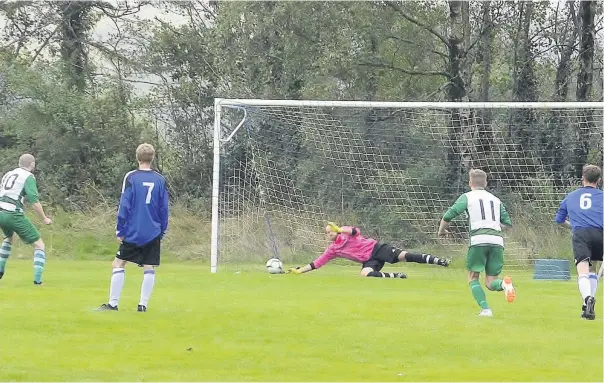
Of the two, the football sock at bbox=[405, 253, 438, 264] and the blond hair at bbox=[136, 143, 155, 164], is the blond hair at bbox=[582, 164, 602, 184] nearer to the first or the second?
the blond hair at bbox=[136, 143, 155, 164]

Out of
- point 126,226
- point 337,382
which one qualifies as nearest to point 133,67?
point 126,226

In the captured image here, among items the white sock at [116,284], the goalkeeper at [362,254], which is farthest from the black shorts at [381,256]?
the white sock at [116,284]

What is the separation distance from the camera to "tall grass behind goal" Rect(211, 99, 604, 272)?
62.3 ft

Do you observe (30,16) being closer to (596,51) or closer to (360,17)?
(360,17)

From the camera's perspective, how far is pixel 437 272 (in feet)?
59.6

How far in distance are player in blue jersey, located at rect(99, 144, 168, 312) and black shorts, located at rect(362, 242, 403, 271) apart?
649cm

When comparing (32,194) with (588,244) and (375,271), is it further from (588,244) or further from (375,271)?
(588,244)

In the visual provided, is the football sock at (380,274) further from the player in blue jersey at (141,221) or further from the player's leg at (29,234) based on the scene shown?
the player in blue jersey at (141,221)

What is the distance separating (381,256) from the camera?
16891 millimetres

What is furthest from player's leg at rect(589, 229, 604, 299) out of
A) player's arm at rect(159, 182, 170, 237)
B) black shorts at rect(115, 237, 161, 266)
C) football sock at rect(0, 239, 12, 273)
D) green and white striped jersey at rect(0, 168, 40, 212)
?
football sock at rect(0, 239, 12, 273)

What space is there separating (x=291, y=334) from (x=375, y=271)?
23.8 ft

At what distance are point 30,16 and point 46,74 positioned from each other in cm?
248

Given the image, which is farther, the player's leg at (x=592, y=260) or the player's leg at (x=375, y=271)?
the player's leg at (x=375, y=271)

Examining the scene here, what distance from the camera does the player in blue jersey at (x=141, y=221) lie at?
35.3 ft
